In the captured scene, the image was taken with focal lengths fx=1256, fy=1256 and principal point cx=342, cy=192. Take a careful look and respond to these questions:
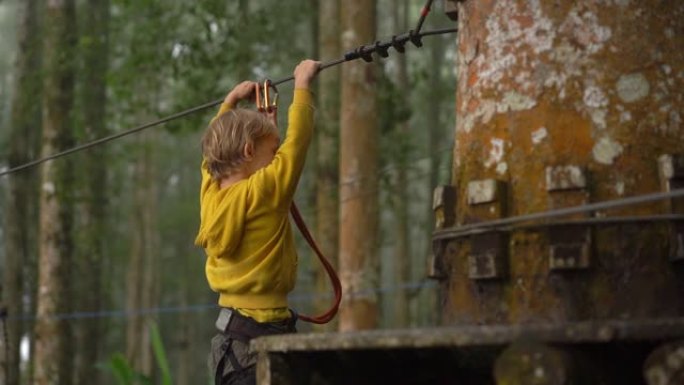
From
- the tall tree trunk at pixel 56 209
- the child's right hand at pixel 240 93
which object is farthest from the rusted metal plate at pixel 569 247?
the tall tree trunk at pixel 56 209

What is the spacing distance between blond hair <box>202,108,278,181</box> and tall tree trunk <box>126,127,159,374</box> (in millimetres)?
19415

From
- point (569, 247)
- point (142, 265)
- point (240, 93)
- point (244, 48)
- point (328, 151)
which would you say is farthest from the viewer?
point (142, 265)

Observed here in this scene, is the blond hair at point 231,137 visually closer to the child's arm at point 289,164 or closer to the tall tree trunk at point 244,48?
the child's arm at point 289,164

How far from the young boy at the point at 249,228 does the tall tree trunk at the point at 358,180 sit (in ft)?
20.8

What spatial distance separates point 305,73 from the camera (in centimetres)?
394

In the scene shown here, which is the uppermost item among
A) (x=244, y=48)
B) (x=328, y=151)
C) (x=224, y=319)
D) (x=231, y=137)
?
(x=244, y=48)

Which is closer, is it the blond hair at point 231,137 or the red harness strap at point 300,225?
the blond hair at point 231,137

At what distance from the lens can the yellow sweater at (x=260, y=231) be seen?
3730 millimetres

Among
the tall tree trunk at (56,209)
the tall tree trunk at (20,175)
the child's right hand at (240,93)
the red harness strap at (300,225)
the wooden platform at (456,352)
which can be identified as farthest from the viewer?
the tall tree trunk at (20,175)

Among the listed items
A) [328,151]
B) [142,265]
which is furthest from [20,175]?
[328,151]

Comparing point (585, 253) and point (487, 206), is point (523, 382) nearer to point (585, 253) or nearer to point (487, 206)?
point (585, 253)

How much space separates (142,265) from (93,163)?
9.38 metres

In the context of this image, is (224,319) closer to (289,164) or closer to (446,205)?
(289,164)

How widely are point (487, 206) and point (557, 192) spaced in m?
0.20
